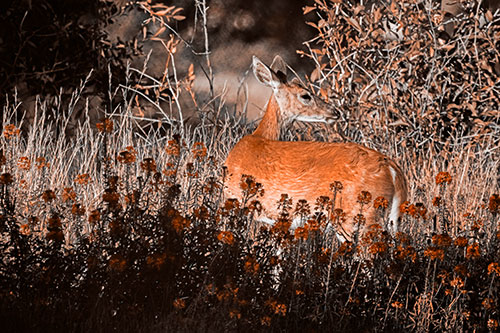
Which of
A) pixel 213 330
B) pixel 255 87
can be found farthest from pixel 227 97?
pixel 213 330

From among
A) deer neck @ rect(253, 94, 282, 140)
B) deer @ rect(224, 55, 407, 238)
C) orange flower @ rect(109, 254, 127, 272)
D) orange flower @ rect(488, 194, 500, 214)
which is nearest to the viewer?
orange flower @ rect(109, 254, 127, 272)

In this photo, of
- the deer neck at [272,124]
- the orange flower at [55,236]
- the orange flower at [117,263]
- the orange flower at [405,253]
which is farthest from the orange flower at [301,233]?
the deer neck at [272,124]

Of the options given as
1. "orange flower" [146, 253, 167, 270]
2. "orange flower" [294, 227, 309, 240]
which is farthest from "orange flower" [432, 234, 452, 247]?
"orange flower" [146, 253, 167, 270]

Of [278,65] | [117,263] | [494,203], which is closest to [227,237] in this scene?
[117,263]

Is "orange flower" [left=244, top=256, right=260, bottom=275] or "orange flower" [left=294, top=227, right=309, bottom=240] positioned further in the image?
"orange flower" [left=294, top=227, right=309, bottom=240]

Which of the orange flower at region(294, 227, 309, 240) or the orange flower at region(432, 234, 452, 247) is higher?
the orange flower at region(432, 234, 452, 247)

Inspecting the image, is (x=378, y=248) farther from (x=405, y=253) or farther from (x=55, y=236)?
(x=55, y=236)

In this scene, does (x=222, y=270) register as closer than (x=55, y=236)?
No

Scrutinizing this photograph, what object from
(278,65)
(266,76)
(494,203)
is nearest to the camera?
(494,203)

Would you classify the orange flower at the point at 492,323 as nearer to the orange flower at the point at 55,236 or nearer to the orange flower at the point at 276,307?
the orange flower at the point at 276,307

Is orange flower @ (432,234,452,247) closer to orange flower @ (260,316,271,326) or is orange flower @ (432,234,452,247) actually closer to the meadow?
the meadow

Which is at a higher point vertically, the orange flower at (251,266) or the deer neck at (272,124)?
the deer neck at (272,124)

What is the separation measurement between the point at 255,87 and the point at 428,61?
202 centimetres

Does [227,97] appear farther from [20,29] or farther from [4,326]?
[4,326]
